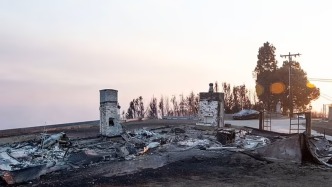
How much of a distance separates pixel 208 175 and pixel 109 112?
6.64 meters

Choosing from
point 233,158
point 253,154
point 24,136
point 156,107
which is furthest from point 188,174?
point 156,107

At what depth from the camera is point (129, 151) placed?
13930mm

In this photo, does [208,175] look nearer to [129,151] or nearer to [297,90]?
[129,151]

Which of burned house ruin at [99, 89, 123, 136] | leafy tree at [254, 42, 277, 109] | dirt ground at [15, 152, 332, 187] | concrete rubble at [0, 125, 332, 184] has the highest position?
leafy tree at [254, 42, 277, 109]

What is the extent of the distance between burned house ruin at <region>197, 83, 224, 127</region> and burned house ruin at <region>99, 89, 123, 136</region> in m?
5.54

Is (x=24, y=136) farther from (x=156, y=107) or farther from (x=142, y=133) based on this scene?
(x=156, y=107)

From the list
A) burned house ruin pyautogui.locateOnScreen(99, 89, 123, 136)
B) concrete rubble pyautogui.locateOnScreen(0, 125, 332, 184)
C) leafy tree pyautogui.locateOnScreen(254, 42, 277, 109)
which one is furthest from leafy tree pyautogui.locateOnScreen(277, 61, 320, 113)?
burned house ruin pyautogui.locateOnScreen(99, 89, 123, 136)

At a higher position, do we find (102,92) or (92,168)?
(102,92)

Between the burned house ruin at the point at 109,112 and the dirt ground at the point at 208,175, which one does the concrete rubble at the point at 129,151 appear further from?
the dirt ground at the point at 208,175

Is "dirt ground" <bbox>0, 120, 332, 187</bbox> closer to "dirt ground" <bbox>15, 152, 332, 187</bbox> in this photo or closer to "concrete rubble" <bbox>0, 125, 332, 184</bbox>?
"dirt ground" <bbox>15, 152, 332, 187</bbox>

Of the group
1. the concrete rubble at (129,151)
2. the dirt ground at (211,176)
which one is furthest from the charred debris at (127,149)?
the dirt ground at (211,176)

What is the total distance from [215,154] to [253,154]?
1387 millimetres

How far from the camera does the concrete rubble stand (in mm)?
11453

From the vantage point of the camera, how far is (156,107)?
4934 cm
